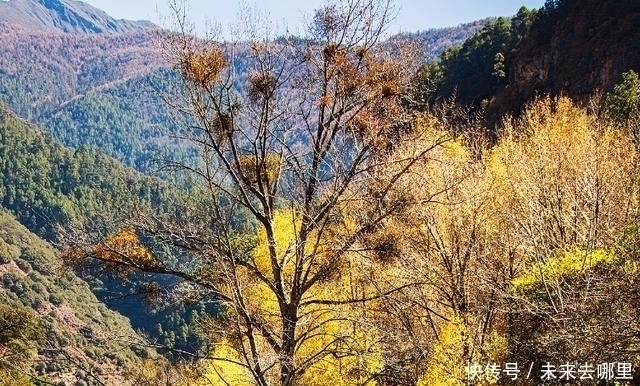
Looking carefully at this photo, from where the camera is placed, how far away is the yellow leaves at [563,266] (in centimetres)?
1102

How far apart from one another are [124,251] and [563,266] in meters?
8.60

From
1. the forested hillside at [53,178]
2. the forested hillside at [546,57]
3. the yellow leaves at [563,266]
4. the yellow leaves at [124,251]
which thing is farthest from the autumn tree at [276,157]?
the forested hillside at [53,178]

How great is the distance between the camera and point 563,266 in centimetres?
1152

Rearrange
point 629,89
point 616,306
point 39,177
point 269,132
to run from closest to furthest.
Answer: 1. point 269,132
2. point 616,306
3. point 629,89
4. point 39,177

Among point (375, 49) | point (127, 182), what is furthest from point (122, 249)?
point (127, 182)

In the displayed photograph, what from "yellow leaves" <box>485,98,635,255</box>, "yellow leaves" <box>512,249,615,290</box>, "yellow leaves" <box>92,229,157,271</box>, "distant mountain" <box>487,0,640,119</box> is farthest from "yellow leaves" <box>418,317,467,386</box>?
"distant mountain" <box>487,0,640,119</box>

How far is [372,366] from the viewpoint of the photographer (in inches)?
429

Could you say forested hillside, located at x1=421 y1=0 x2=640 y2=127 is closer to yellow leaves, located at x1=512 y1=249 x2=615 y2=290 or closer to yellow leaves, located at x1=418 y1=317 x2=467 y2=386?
yellow leaves, located at x1=512 y1=249 x2=615 y2=290

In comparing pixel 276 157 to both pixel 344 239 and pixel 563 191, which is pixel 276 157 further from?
pixel 563 191

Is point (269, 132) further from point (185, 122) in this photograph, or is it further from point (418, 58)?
point (418, 58)

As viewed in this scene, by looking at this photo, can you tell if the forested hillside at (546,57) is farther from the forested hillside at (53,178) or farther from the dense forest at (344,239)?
the forested hillside at (53,178)

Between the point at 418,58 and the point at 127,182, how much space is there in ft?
487

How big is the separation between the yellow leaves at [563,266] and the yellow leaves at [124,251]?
24.3 ft

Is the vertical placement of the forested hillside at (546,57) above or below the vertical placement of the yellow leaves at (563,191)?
above
